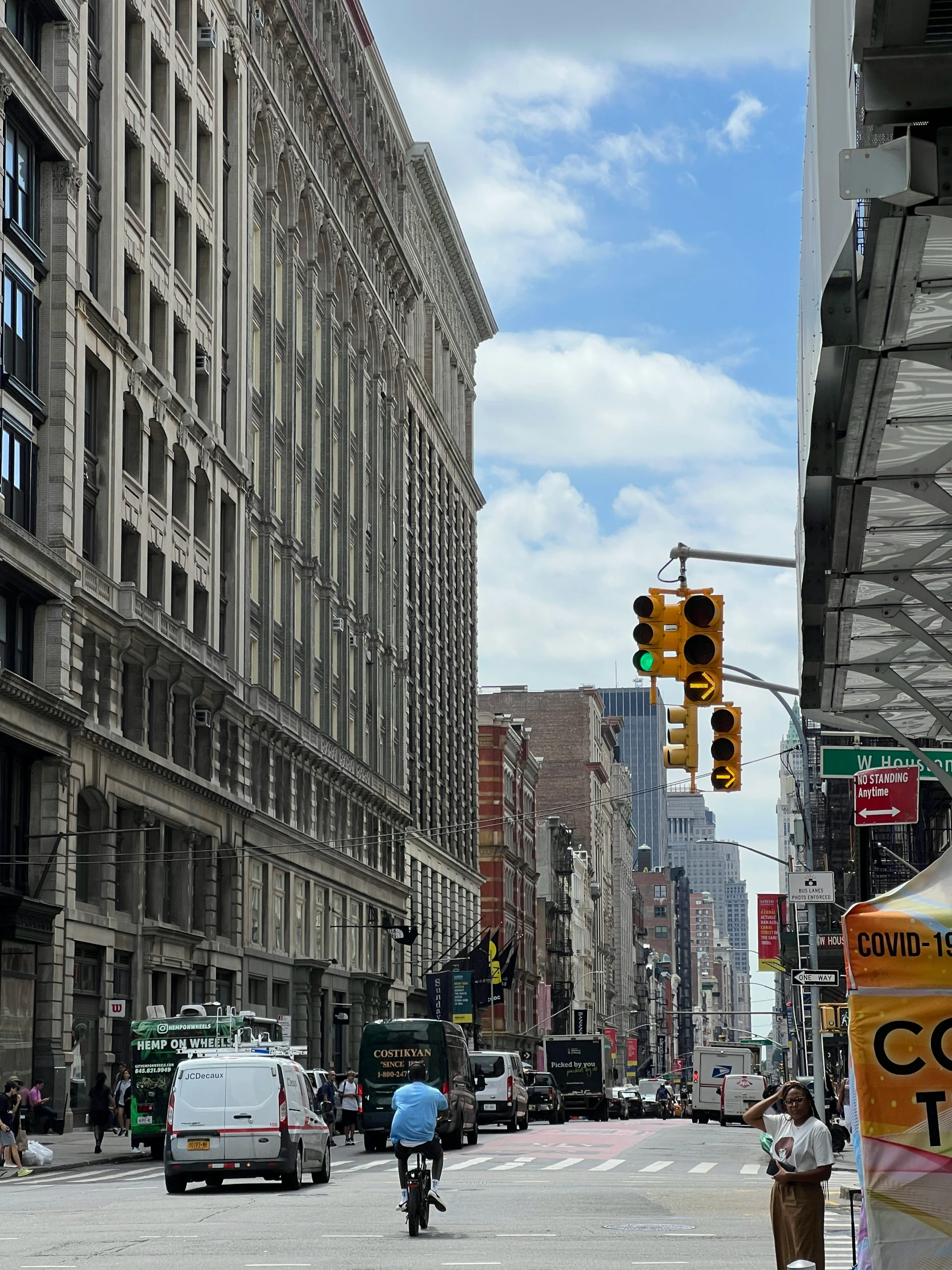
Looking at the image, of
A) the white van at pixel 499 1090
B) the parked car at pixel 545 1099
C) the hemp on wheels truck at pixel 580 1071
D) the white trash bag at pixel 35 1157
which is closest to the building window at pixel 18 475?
the white trash bag at pixel 35 1157

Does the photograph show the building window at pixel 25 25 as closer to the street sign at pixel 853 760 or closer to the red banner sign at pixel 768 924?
the street sign at pixel 853 760

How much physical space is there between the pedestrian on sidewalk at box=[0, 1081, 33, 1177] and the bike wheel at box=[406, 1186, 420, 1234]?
1440 centimetres

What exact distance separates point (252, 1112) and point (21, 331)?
2502cm

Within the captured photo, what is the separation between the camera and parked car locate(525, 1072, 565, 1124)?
67375 mm

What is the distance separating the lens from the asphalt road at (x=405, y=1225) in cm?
1777

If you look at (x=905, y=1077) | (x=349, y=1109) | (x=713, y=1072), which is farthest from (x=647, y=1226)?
(x=713, y=1072)

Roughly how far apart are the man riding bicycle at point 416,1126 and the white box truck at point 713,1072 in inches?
2258

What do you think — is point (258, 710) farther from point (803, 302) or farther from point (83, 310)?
point (803, 302)

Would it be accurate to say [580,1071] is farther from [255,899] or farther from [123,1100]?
[123,1100]

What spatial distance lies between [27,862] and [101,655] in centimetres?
706

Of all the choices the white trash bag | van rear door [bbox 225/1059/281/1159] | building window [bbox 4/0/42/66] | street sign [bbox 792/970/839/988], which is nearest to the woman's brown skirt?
van rear door [bbox 225/1059/281/1159]

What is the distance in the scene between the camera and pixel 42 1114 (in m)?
44.4

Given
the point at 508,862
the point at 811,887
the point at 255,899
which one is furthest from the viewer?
the point at 508,862

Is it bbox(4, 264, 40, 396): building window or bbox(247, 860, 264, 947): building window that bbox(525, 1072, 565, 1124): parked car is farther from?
bbox(4, 264, 40, 396): building window
